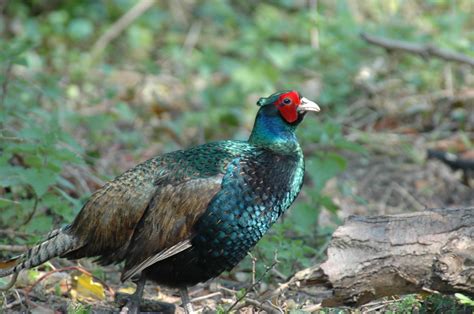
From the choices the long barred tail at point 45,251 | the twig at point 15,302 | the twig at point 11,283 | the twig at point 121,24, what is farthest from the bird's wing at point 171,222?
the twig at point 121,24

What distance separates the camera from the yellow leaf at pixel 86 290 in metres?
5.18

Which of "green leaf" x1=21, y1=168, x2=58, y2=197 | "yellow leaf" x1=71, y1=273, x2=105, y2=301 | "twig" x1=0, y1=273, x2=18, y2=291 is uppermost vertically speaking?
"green leaf" x1=21, y1=168, x2=58, y2=197

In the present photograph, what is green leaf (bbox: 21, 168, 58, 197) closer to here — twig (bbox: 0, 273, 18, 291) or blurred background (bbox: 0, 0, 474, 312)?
blurred background (bbox: 0, 0, 474, 312)

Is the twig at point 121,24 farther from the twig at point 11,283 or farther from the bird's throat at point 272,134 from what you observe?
the twig at point 11,283

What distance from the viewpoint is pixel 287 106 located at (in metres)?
5.07

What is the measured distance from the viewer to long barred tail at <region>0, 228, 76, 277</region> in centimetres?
475

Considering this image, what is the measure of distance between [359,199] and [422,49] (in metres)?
2.57

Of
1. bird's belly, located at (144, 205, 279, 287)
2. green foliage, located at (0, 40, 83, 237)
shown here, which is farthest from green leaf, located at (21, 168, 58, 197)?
bird's belly, located at (144, 205, 279, 287)

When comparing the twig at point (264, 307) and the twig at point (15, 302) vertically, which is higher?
the twig at point (264, 307)

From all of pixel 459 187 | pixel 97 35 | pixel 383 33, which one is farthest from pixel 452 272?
pixel 97 35

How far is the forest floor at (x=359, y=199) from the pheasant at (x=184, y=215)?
0.26 metres

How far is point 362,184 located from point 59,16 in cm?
502

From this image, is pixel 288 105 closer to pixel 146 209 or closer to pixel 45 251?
pixel 146 209

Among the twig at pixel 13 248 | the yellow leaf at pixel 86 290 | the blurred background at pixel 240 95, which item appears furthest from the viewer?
the blurred background at pixel 240 95
